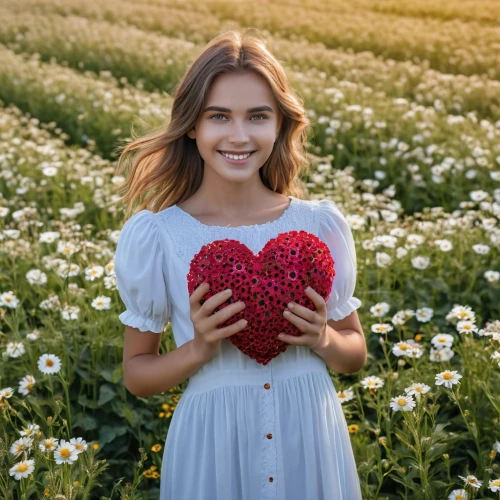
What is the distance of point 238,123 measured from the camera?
206 centimetres

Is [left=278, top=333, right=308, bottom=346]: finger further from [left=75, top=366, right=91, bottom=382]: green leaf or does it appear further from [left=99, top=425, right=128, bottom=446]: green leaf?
[left=75, top=366, right=91, bottom=382]: green leaf

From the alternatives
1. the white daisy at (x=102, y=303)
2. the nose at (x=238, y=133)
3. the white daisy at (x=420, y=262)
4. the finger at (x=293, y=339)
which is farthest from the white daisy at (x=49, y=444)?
the white daisy at (x=420, y=262)

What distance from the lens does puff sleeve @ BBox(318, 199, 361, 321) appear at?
7.13ft

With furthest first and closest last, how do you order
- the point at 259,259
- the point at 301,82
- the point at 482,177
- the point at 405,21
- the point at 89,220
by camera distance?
the point at 405,21 → the point at 301,82 → the point at 482,177 → the point at 89,220 → the point at 259,259

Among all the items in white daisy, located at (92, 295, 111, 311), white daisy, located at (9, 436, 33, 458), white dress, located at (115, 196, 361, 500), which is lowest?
white daisy, located at (92, 295, 111, 311)

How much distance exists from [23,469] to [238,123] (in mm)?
1102

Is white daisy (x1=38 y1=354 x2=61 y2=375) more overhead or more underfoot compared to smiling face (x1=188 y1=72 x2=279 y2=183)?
more underfoot

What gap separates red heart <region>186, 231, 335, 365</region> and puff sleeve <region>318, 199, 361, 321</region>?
0.78 ft

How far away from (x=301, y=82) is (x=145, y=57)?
3.88 m

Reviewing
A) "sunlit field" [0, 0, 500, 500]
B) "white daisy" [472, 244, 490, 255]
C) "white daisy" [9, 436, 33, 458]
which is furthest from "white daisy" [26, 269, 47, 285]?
"white daisy" [472, 244, 490, 255]

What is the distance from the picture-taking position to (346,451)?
2.18 meters

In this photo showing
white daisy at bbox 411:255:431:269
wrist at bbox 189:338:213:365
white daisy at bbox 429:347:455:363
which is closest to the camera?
wrist at bbox 189:338:213:365

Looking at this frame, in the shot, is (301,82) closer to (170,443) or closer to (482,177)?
(482,177)

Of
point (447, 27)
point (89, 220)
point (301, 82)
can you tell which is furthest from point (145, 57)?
point (89, 220)
